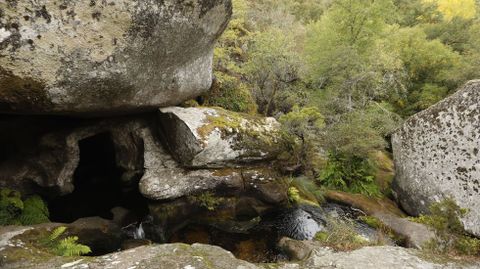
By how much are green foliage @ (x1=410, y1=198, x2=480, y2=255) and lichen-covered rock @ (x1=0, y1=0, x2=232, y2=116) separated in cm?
855

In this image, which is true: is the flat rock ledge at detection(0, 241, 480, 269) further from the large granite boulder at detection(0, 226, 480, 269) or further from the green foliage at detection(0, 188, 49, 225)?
the green foliage at detection(0, 188, 49, 225)

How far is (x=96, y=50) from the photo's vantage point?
897 cm

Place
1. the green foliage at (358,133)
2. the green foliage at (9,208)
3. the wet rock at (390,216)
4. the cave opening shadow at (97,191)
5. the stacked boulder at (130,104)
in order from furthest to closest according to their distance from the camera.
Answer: the green foliage at (358,133), the cave opening shadow at (97,191), the wet rock at (390,216), the green foliage at (9,208), the stacked boulder at (130,104)

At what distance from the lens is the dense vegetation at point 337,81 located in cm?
1584

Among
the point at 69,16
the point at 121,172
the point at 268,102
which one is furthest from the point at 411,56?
the point at 69,16

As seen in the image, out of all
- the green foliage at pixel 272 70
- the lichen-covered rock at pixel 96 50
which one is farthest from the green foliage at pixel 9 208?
the green foliage at pixel 272 70

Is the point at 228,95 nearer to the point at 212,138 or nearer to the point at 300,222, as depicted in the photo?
the point at 212,138

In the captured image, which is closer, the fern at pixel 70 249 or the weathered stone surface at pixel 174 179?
the fern at pixel 70 249

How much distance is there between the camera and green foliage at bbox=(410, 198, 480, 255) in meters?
7.57

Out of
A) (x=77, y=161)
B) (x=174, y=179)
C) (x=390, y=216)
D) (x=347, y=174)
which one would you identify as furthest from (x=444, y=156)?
(x=77, y=161)

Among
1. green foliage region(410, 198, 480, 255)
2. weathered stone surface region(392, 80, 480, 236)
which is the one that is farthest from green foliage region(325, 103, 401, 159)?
green foliage region(410, 198, 480, 255)

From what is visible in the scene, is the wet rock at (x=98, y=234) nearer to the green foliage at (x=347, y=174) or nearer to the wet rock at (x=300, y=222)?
the wet rock at (x=300, y=222)

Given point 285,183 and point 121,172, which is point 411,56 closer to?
point 285,183

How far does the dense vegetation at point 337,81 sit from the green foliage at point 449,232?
734 cm
